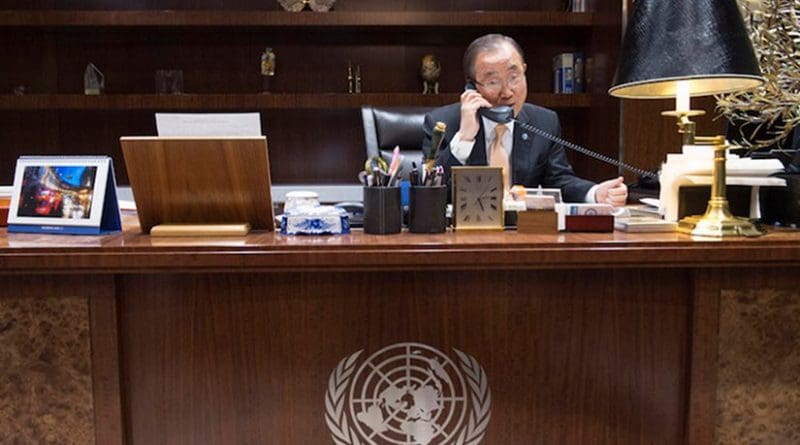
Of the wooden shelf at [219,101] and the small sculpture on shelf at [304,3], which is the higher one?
the small sculpture on shelf at [304,3]

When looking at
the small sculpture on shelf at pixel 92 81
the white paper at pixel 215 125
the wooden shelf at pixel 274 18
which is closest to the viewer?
the white paper at pixel 215 125

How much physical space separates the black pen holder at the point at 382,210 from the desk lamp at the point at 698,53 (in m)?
→ 0.49

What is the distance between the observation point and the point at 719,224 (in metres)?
1.24

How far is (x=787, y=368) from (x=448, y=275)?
0.64 metres

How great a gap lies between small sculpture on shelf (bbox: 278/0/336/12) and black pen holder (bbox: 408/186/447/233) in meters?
2.32

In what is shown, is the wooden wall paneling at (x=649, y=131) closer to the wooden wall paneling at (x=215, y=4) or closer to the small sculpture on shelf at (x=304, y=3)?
the wooden wall paneling at (x=215, y=4)

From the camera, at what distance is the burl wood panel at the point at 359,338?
121cm

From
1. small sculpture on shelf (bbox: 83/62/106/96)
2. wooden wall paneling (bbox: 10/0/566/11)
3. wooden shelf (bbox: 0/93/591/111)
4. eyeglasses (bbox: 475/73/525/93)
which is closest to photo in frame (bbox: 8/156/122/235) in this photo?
eyeglasses (bbox: 475/73/525/93)

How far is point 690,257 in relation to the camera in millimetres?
1158

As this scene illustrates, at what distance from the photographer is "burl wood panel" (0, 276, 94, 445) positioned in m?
1.18

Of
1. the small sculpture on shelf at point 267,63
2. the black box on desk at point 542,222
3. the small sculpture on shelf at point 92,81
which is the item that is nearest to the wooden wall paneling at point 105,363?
the black box on desk at point 542,222

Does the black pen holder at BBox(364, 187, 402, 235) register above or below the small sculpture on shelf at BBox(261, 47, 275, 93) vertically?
below

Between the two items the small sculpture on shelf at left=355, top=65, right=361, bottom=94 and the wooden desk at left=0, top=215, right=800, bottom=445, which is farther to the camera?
the small sculpture on shelf at left=355, top=65, right=361, bottom=94

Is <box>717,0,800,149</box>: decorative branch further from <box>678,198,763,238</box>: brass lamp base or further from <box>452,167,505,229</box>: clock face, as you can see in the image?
<box>452,167,505,229</box>: clock face
